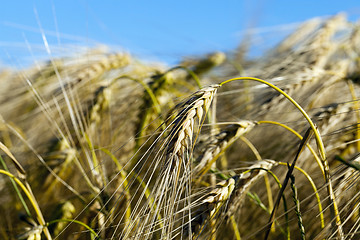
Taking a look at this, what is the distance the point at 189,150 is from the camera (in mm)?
677

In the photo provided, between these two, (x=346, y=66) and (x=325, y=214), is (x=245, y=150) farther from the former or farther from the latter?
(x=346, y=66)

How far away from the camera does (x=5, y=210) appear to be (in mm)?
1341

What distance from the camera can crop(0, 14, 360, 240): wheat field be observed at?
27.0 inches

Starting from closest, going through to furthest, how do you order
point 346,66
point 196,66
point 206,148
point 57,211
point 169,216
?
1. point 169,216
2. point 206,148
3. point 57,211
4. point 346,66
5. point 196,66

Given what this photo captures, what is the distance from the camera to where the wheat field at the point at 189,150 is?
0.69 meters

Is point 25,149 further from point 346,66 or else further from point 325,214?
point 346,66

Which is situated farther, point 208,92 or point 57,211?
point 57,211

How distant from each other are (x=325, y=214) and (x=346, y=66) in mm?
834

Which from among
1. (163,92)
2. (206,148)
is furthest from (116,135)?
(206,148)

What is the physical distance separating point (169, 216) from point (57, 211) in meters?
0.53

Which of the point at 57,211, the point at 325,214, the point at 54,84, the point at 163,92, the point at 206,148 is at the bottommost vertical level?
the point at 325,214

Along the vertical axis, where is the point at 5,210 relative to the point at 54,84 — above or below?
below

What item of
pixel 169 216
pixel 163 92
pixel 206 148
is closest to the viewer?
pixel 169 216

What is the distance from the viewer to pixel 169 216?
0.61m
